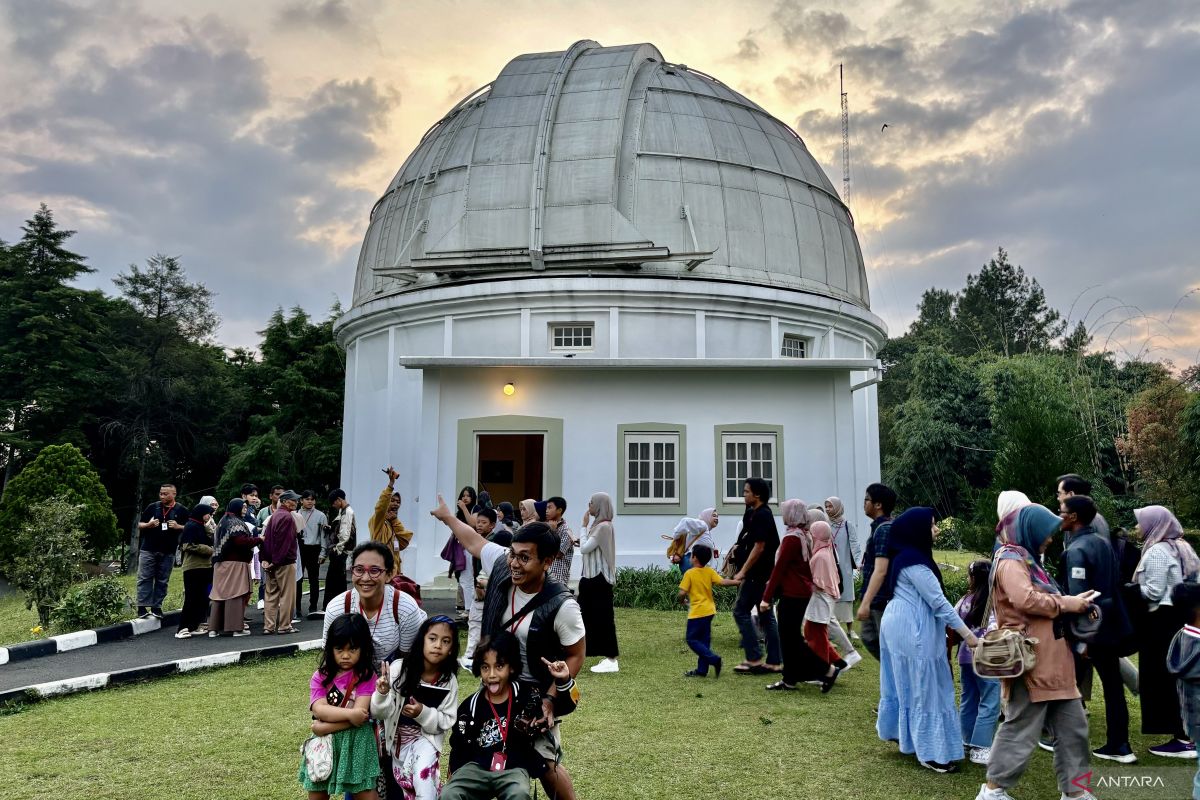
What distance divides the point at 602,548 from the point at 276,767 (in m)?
3.79

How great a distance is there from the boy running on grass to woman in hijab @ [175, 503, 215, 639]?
576 cm

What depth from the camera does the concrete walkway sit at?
26.4 ft

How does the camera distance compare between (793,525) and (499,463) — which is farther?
(499,463)

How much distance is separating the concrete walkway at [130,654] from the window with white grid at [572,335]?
8015 mm

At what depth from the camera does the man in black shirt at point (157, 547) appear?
10.6 meters

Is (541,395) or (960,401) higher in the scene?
(960,401)

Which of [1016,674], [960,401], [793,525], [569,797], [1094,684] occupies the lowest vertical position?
[1094,684]

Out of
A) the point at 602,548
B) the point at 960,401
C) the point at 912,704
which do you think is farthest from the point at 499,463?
the point at 960,401

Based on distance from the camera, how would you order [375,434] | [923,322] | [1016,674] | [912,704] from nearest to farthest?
[1016,674]
[912,704]
[375,434]
[923,322]

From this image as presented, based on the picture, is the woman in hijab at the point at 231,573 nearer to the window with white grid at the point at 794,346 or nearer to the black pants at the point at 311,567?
the black pants at the point at 311,567

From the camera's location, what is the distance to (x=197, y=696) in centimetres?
729

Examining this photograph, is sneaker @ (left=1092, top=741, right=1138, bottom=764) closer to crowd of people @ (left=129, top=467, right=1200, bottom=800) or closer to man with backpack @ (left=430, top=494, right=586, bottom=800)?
crowd of people @ (left=129, top=467, right=1200, bottom=800)

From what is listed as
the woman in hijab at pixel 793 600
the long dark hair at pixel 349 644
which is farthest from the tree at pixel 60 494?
the long dark hair at pixel 349 644

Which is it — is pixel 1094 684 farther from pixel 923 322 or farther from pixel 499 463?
pixel 923 322
